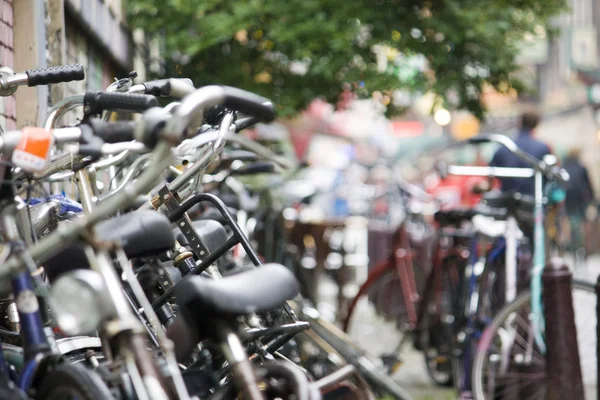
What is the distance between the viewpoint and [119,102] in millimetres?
2633

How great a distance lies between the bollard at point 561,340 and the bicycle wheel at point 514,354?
0.43 meters

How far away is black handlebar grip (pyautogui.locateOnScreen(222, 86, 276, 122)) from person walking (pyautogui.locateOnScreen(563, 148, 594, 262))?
1402 cm

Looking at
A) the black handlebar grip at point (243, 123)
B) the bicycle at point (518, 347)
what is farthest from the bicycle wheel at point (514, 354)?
the black handlebar grip at point (243, 123)

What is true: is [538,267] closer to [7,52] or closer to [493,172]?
[493,172]

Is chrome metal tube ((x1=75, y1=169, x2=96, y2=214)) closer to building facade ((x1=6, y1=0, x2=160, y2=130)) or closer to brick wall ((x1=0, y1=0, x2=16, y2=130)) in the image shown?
building facade ((x1=6, y1=0, x2=160, y2=130))

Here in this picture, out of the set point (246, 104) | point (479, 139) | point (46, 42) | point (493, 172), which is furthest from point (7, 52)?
point (246, 104)

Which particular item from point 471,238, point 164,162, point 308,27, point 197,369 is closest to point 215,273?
point 197,369

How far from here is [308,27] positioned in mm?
7816

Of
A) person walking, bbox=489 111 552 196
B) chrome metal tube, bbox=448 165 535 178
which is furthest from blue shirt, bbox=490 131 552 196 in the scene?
chrome metal tube, bbox=448 165 535 178

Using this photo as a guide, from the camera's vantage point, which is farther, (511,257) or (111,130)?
(511,257)

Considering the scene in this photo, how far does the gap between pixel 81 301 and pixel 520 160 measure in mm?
6655

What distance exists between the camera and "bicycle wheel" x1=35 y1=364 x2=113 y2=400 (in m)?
2.38

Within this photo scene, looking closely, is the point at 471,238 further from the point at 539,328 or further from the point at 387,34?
the point at 387,34

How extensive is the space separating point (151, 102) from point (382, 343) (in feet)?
19.1
